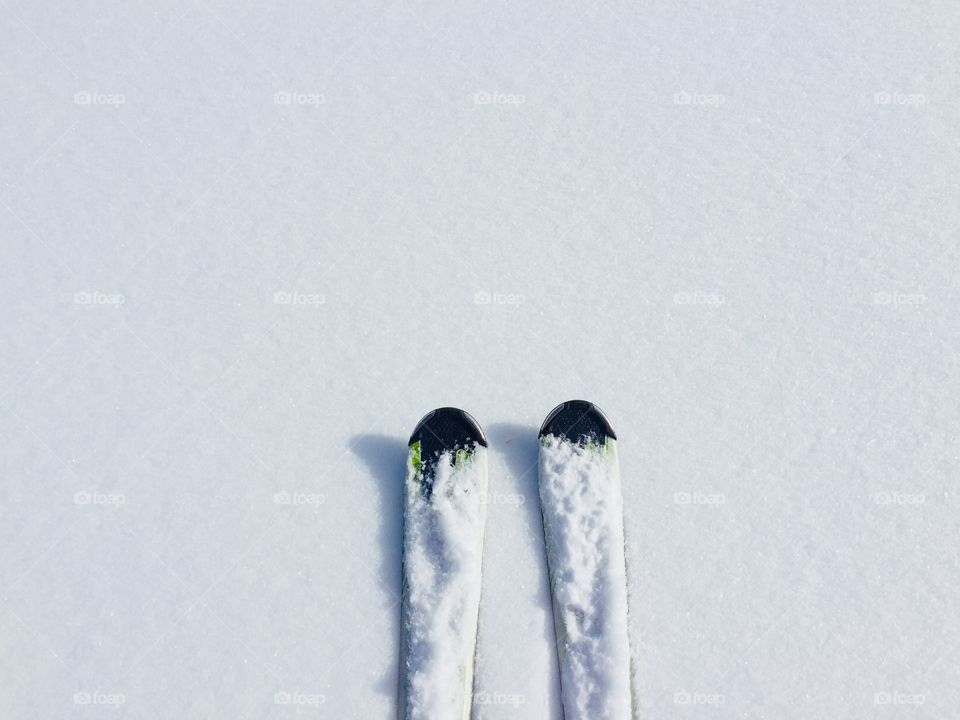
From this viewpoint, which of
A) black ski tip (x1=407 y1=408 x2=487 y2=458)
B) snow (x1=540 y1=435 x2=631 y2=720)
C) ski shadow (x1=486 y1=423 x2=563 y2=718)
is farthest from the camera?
black ski tip (x1=407 y1=408 x2=487 y2=458)

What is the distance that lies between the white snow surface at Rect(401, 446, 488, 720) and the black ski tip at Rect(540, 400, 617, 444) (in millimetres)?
425

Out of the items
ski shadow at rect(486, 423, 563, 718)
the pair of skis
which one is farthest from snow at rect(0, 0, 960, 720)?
the pair of skis

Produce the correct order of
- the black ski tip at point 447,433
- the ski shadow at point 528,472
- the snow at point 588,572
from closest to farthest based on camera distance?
the snow at point 588,572
the ski shadow at point 528,472
the black ski tip at point 447,433

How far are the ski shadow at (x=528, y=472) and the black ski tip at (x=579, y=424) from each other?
5.5 inches

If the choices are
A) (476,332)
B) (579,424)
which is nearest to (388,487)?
(476,332)

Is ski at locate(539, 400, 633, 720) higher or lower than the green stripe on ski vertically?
lower

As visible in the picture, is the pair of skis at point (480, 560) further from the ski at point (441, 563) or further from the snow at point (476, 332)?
the snow at point (476, 332)

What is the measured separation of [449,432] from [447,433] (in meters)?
0.01

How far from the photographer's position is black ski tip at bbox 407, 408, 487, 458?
3994 millimetres

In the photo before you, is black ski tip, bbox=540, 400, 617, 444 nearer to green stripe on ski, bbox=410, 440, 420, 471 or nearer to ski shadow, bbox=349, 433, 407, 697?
green stripe on ski, bbox=410, 440, 420, 471

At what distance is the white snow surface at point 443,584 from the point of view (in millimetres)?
3725

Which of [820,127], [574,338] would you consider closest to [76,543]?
[574,338]

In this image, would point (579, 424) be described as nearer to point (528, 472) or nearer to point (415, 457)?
point (528, 472)

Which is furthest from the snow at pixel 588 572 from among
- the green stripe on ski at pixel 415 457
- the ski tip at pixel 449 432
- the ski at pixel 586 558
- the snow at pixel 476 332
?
the green stripe on ski at pixel 415 457
